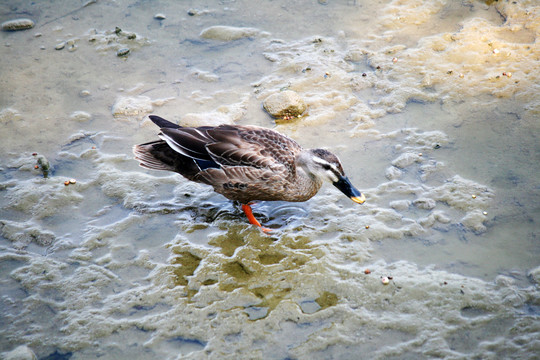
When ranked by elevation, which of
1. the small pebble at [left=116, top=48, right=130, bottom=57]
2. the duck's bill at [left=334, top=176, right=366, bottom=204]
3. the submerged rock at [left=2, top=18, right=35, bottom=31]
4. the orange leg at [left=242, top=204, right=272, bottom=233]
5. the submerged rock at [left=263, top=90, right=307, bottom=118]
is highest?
the duck's bill at [left=334, top=176, right=366, bottom=204]

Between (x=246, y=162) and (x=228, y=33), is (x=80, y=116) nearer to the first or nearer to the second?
(x=228, y=33)

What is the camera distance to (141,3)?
8.00 m

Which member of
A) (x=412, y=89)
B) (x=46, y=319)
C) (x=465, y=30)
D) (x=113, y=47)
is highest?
(x=465, y=30)

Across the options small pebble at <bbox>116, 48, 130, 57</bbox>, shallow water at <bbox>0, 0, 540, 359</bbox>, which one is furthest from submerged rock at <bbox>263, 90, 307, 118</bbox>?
small pebble at <bbox>116, 48, 130, 57</bbox>

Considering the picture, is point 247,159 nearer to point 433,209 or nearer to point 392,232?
point 392,232

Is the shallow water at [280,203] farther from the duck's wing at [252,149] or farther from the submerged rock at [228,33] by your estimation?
the duck's wing at [252,149]

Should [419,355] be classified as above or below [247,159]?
below

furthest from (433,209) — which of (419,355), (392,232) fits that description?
(419,355)

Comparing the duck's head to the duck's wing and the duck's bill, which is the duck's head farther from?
the duck's wing

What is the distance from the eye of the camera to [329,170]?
183 inches

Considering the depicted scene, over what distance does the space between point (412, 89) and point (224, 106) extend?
2335mm

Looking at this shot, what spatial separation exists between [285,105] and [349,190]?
1.79 metres

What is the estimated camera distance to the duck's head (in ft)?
15.1

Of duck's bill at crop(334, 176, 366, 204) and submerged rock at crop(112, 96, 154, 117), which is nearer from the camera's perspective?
duck's bill at crop(334, 176, 366, 204)
